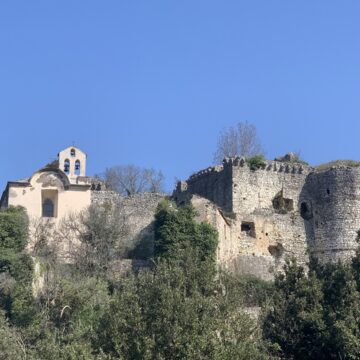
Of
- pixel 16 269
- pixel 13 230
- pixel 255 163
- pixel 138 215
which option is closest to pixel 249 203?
pixel 255 163

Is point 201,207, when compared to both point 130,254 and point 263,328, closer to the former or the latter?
point 130,254

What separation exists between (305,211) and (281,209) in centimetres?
134

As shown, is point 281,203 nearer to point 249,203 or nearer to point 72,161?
Result: point 249,203

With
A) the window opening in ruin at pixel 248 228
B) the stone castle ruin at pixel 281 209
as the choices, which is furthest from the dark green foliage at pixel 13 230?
the window opening in ruin at pixel 248 228

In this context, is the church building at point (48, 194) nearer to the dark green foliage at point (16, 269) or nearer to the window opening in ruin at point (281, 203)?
the dark green foliage at point (16, 269)

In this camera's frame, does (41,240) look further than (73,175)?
No

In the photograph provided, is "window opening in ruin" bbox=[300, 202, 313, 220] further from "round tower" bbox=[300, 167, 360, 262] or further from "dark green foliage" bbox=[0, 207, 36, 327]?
"dark green foliage" bbox=[0, 207, 36, 327]

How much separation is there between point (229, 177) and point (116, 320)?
75.1ft

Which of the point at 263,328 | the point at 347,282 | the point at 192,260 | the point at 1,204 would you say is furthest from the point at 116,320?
the point at 1,204

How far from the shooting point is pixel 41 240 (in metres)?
48.8

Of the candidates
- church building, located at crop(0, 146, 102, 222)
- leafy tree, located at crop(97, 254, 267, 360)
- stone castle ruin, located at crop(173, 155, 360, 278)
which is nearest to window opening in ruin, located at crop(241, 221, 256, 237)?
stone castle ruin, located at crop(173, 155, 360, 278)

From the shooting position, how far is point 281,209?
53.6 m

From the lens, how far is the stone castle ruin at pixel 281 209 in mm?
51531

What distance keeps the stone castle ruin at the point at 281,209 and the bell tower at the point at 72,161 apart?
4.87 meters
